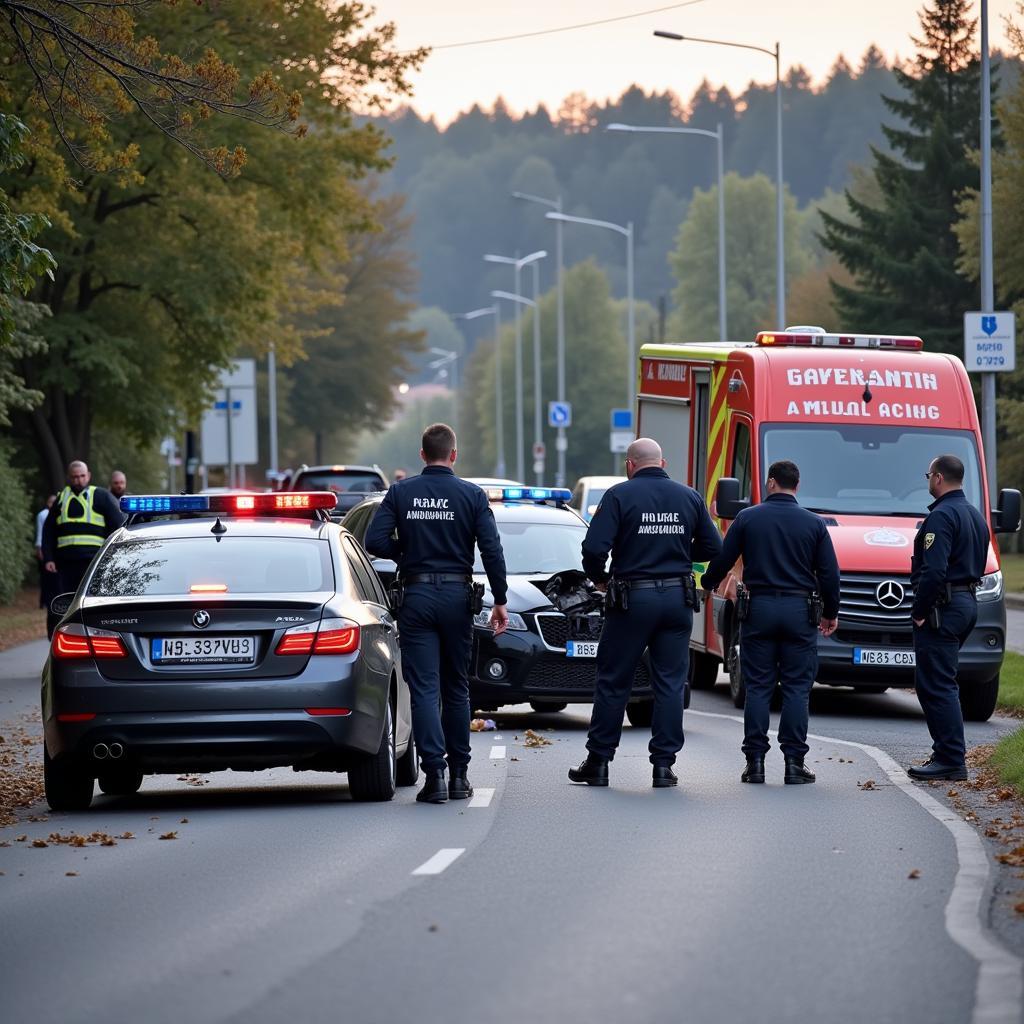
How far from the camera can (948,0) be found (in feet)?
192

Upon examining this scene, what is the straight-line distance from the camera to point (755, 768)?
12.9 metres

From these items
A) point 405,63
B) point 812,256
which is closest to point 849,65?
point 812,256

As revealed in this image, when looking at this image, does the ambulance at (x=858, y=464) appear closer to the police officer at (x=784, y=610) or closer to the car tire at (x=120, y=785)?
the police officer at (x=784, y=610)

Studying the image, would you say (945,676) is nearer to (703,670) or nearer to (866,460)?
(866,460)

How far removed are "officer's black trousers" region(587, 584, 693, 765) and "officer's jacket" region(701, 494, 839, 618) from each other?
49cm

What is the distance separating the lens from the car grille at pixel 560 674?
52.9 ft

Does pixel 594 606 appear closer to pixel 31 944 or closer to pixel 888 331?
pixel 31 944

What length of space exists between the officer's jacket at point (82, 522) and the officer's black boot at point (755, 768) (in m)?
9.87

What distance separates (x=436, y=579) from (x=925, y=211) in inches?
1828

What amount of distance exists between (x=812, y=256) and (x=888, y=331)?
192ft

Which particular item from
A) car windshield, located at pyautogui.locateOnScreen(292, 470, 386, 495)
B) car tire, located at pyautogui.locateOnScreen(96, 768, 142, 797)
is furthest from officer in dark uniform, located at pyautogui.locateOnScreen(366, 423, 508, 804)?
car windshield, located at pyautogui.locateOnScreen(292, 470, 386, 495)

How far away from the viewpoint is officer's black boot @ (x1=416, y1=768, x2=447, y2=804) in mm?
11711

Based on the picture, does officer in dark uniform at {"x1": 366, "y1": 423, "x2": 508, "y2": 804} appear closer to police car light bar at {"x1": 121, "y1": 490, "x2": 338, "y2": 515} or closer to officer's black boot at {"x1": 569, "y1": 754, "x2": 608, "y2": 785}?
police car light bar at {"x1": 121, "y1": 490, "x2": 338, "y2": 515}

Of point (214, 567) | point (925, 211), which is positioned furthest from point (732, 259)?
point (214, 567)
